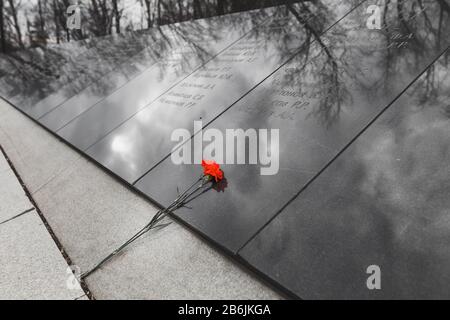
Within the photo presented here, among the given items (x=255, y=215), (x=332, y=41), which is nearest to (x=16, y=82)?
(x=332, y=41)

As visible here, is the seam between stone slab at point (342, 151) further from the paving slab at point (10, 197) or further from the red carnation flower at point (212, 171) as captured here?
the paving slab at point (10, 197)

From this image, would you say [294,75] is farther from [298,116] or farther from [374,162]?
[374,162]

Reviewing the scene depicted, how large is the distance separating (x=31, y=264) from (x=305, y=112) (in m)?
2.67

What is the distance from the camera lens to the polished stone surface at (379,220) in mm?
2006

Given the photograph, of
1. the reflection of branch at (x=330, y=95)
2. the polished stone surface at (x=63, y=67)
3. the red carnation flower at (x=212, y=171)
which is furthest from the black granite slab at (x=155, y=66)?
the red carnation flower at (x=212, y=171)

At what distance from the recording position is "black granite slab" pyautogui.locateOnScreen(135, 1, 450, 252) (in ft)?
9.14

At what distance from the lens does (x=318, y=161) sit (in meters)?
2.84

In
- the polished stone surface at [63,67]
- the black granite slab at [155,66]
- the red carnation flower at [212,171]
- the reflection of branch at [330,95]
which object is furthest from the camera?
the polished stone surface at [63,67]

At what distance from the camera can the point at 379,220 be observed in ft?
7.42

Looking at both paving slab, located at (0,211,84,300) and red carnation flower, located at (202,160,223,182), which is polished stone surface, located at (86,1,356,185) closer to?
red carnation flower, located at (202,160,223,182)

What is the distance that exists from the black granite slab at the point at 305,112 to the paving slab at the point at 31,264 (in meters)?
0.95

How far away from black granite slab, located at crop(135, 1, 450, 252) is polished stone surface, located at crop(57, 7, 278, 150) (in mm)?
760

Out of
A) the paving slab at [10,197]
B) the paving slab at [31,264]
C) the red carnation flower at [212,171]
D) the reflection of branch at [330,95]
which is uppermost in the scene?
the reflection of branch at [330,95]

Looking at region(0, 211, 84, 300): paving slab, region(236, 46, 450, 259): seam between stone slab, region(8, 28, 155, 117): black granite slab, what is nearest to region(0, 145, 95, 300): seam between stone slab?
region(0, 211, 84, 300): paving slab
